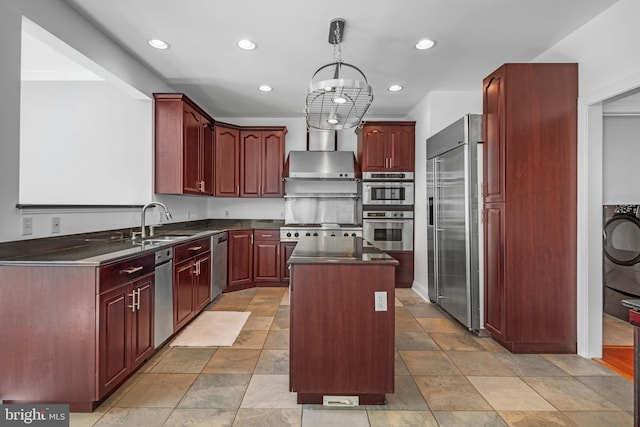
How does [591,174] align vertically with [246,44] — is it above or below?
below

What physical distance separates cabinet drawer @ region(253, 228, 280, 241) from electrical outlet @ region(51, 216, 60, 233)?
2.73 meters

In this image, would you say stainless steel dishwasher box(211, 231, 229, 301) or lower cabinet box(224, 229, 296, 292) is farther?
lower cabinet box(224, 229, 296, 292)

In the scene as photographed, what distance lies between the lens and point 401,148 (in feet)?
16.3

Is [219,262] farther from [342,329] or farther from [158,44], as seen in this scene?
[342,329]

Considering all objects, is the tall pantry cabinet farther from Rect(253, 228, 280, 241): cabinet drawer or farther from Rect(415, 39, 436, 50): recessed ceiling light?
Rect(253, 228, 280, 241): cabinet drawer

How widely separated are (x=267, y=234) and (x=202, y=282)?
1.42 m

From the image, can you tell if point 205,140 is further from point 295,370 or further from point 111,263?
point 295,370

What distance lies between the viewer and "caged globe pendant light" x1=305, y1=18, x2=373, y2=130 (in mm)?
2129

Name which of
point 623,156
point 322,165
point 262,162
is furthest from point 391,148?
point 623,156

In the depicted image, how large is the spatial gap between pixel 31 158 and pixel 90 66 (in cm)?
130

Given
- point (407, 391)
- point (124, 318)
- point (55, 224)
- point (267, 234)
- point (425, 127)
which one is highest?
point (425, 127)

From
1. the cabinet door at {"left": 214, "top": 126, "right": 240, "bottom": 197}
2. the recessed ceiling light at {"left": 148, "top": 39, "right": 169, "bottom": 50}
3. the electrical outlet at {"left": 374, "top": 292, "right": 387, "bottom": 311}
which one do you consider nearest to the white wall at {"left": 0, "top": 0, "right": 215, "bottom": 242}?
the recessed ceiling light at {"left": 148, "top": 39, "right": 169, "bottom": 50}

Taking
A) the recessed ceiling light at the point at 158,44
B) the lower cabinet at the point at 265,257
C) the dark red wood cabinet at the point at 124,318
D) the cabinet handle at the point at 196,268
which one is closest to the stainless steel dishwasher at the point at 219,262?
the lower cabinet at the point at 265,257

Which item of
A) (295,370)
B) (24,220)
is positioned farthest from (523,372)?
(24,220)
